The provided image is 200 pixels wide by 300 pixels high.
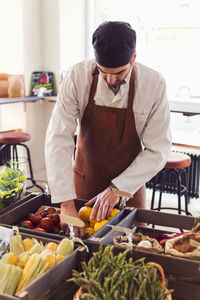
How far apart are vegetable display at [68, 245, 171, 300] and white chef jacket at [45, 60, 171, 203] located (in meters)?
0.92

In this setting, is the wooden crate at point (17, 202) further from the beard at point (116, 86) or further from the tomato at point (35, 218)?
the beard at point (116, 86)

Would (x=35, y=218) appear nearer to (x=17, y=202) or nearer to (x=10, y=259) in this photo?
(x=17, y=202)

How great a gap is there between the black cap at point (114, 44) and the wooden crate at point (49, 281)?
0.85m

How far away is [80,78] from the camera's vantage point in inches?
86.1

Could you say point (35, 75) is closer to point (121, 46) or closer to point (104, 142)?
point (104, 142)

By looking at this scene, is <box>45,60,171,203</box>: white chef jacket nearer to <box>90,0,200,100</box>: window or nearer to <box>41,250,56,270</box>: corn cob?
<box>41,250,56,270</box>: corn cob

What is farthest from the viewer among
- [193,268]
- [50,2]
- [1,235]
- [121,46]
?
[50,2]

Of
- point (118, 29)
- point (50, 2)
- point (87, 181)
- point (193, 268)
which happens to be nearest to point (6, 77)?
point (50, 2)

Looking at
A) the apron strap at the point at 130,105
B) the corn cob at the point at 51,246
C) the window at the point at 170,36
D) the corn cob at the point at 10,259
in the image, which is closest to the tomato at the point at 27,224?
the corn cob at the point at 51,246

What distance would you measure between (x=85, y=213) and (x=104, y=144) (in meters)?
0.46

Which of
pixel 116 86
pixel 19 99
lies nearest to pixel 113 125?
pixel 116 86

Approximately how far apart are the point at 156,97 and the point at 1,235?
42.4 inches

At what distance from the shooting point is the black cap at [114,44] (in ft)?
6.04

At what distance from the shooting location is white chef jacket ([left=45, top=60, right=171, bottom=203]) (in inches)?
84.4
